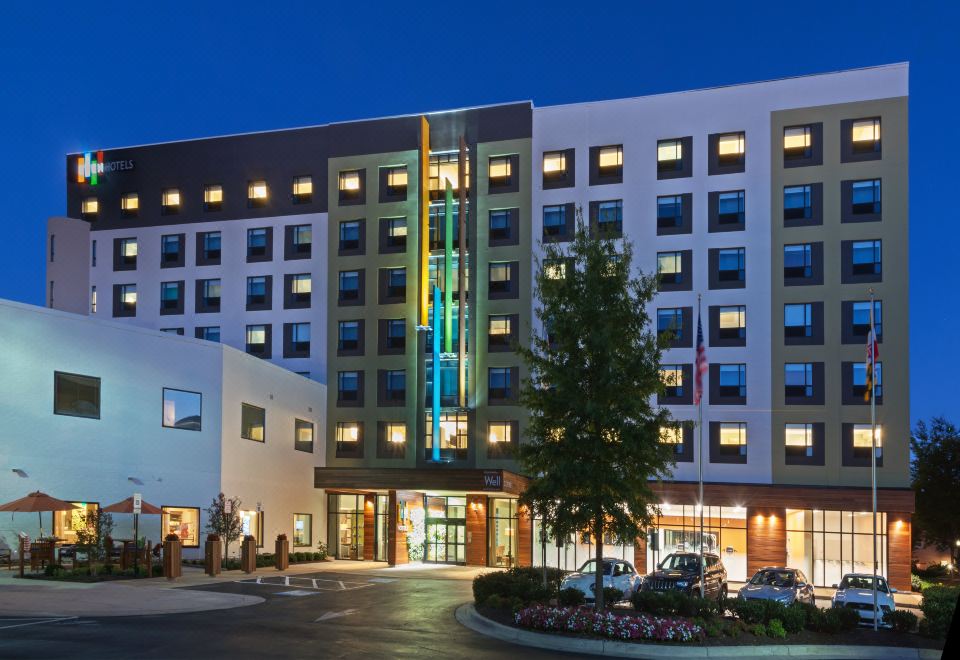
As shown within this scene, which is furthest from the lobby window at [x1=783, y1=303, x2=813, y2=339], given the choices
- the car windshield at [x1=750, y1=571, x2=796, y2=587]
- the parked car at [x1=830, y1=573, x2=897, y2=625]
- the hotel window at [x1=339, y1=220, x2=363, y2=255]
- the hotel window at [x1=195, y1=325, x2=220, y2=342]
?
the hotel window at [x1=195, y1=325, x2=220, y2=342]

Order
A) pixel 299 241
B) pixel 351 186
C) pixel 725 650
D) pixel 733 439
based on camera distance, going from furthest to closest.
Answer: pixel 299 241 < pixel 351 186 < pixel 733 439 < pixel 725 650

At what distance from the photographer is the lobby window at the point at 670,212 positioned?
5147 centimetres

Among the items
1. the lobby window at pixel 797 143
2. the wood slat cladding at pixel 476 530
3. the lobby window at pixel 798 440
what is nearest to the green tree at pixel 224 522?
the wood slat cladding at pixel 476 530

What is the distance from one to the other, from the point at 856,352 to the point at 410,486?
24462 mm

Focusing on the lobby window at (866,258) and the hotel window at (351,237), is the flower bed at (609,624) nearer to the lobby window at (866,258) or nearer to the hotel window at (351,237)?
the lobby window at (866,258)

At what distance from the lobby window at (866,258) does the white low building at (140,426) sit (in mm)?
31089

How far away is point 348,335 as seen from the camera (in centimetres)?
5691

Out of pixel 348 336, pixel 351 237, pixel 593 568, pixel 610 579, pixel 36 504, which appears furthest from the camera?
pixel 351 237

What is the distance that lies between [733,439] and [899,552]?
31.3ft

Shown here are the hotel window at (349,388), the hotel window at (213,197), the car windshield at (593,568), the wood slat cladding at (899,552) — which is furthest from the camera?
the hotel window at (213,197)

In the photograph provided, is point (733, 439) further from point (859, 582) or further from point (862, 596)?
point (862, 596)

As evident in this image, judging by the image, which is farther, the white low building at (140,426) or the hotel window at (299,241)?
Answer: the hotel window at (299,241)

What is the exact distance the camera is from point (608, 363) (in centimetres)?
2333

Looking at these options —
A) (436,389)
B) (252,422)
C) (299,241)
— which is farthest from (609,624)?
(299,241)
